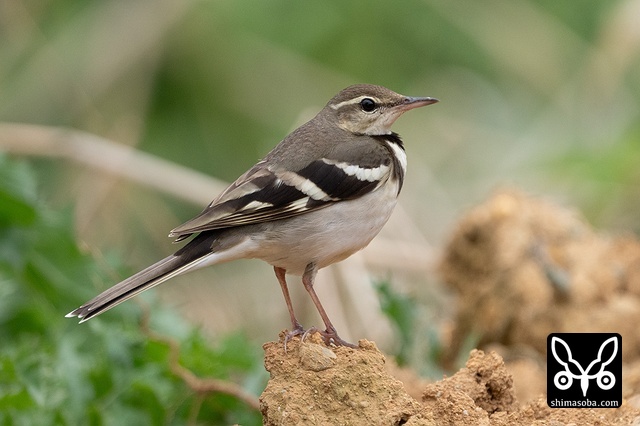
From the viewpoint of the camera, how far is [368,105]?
6.10m

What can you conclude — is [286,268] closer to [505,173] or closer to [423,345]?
[423,345]

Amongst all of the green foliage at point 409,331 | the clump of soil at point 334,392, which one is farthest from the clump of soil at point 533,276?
the clump of soil at point 334,392

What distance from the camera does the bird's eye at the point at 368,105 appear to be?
6.09 m

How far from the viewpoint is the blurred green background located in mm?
8367

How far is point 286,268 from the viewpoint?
5527mm

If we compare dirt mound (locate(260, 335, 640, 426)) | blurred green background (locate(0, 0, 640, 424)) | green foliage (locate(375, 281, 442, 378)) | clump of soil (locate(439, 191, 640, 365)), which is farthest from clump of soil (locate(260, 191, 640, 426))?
dirt mound (locate(260, 335, 640, 426))

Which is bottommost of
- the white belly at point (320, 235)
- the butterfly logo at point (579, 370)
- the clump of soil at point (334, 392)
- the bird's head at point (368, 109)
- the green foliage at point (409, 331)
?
the clump of soil at point (334, 392)

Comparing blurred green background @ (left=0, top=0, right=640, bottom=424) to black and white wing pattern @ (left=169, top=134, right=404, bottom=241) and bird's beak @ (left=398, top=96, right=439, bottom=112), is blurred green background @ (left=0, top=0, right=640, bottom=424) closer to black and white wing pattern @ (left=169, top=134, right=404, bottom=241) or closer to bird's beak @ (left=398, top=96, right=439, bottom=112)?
bird's beak @ (left=398, top=96, right=439, bottom=112)

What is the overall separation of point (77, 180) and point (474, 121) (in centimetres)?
457

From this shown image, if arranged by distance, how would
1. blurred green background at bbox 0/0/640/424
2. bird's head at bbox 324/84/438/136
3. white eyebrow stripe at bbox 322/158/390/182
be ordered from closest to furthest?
white eyebrow stripe at bbox 322/158/390/182, bird's head at bbox 324/84/438/136, blurred green background at bbox 0/0/640/424

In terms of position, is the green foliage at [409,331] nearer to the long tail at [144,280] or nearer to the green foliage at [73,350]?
the green foliage at [73,350]

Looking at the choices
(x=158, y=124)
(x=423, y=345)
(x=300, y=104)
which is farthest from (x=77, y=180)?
(x=423, y=345)

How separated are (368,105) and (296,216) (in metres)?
1.06

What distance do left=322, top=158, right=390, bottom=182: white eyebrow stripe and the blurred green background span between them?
6.18 ft
